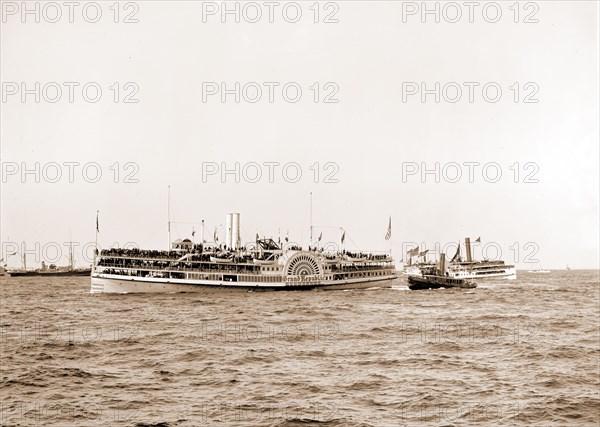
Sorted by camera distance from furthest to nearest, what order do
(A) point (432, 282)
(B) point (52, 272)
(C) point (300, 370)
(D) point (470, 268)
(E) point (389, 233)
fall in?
(B) point (52, 272), (D) point (470, 268), (E) point (389, 233), (A) point (432, 282), (C) point (300, 370)

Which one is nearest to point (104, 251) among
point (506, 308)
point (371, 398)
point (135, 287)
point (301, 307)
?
point (135, 287)

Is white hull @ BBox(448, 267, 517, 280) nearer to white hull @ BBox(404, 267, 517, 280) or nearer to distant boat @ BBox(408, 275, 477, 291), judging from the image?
white hull @ BBox(404, 267, 517, 280)

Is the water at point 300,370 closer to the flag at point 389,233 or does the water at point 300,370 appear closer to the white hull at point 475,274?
the flag at point 389,233

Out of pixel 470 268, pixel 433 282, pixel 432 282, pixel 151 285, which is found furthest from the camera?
pixel 470 268

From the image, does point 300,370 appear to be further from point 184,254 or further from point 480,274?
point 480,274

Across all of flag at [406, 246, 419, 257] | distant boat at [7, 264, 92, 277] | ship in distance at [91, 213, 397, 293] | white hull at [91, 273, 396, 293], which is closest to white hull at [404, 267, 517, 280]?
flag at [406, 246, 419, 257]

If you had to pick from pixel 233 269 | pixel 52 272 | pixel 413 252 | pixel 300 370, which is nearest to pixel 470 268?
pixel 413 252

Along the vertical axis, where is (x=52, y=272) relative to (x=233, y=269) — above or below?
below
